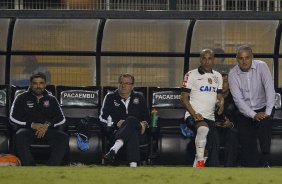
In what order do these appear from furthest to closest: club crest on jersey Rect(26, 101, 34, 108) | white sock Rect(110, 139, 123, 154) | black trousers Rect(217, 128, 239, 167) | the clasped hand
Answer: club crest on jersey Rect(26, 101, 34, 108), black trousers Rect(217, 128, 239, 167), the clasped hand, white sock Rect(110, 139, 123, 154)

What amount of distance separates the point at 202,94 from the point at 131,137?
3.21 feet

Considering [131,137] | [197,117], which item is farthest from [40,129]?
[197,117]

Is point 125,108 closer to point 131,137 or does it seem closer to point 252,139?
point 131,137

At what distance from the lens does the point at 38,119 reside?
13383 millimetres

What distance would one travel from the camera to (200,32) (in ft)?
49.2

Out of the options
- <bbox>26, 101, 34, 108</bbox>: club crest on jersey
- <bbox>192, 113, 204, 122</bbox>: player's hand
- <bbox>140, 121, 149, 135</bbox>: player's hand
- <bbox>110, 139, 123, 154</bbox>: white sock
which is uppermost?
<bbox>26, 101, 34, 108</bbox>: club crest on jersey

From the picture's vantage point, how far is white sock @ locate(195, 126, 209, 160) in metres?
12.7

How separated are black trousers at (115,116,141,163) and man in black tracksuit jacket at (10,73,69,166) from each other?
721 millimetres

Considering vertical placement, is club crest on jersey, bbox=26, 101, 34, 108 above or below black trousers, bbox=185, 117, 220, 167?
above
